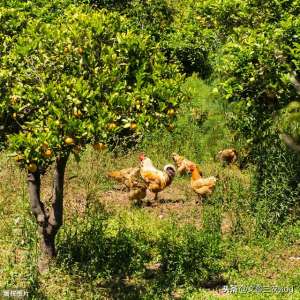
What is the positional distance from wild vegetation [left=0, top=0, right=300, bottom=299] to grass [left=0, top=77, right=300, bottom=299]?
26 millimetres

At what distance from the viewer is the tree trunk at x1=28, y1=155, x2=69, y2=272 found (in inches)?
289

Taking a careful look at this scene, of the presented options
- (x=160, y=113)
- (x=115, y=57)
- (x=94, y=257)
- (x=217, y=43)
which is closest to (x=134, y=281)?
(x=94, y=257)

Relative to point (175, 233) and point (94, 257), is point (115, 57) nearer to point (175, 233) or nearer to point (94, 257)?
point (94, 257)

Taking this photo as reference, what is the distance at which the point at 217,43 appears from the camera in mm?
17734

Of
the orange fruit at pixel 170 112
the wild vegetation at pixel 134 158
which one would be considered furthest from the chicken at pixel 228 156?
the orange fruit at pixel 170 112

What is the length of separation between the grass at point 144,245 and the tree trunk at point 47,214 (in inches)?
8.6

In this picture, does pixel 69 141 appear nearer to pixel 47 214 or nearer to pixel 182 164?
pixel 47 214

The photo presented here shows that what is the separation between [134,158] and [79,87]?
6.87m

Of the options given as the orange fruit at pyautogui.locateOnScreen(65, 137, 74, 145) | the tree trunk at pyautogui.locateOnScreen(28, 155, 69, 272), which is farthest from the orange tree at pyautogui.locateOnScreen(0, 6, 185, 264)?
the tree trunk at pyautogui.locateOnScreen(28, 155, 69, 272)

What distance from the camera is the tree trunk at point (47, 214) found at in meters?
7.35

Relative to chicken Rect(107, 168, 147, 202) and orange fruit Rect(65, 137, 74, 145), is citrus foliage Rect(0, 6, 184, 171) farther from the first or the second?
chicken Rect(107, 168, 147, 202)

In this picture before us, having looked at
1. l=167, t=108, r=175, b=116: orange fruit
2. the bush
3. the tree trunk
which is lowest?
the bush

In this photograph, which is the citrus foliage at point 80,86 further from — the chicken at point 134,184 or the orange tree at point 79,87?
the chicken at point 134,184

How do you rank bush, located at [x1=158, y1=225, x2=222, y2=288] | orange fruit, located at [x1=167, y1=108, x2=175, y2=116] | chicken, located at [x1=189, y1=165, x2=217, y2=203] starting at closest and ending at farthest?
orange fruit, located at [x1=167, y1=108, x2=175, y2=116]
bush, located at [x1=158, y1=225, x2=222, y2=288]
chicken, located at [x1=189, y1=165, x2=217, y2=203]
